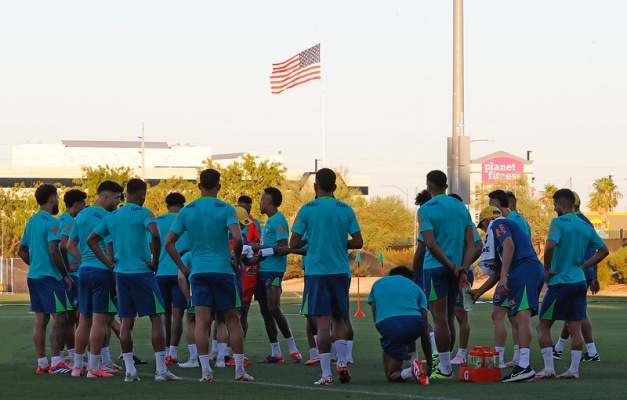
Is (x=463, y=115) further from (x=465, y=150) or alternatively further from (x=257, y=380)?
(x=257, y=380)

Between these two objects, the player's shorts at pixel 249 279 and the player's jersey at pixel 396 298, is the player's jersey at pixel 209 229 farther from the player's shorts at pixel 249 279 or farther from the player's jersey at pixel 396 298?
the player's shorts at pixel 249 279

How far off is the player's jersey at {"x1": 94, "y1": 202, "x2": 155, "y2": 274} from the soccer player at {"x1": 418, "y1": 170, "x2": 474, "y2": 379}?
2.97 m

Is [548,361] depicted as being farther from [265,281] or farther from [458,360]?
[265,281]

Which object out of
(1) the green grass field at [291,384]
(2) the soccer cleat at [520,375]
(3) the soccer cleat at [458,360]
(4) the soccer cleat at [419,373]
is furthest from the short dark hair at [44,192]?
(2) the soccer cleat at [520,375]

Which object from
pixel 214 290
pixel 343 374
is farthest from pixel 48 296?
pixel 343 374

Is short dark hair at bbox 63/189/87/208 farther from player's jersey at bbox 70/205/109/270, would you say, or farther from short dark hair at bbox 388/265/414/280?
short dark hair at bbox 388/265/414/280

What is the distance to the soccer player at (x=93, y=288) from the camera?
13.0 m

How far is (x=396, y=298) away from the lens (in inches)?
469

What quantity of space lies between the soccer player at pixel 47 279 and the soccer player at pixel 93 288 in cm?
32

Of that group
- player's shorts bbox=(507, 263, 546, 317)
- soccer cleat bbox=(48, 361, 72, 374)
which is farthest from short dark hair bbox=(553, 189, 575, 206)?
soccer cleat bbox=(48, 361, 72, 374)

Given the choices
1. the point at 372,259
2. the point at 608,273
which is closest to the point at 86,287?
the point at 608,273

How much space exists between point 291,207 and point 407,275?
210ft

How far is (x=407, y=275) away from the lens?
12242 mm

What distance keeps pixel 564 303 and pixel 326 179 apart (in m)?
3.08
